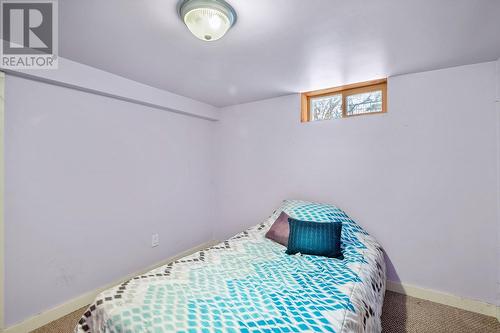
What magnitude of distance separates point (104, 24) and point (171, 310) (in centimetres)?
174

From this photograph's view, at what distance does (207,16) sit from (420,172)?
7.36 feet

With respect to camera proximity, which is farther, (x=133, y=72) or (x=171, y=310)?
(x=133, y=72)

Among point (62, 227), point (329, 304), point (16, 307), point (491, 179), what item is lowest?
point (16, 307)

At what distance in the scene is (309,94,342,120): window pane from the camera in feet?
8.99

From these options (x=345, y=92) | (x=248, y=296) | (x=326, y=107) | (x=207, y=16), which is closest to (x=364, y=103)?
(x=345, y=92)

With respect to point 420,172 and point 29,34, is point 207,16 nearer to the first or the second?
point 29,34

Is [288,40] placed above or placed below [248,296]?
above

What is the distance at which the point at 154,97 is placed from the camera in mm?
2674

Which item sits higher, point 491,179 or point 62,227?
point 491,179

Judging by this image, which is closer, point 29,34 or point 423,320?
point 29,34

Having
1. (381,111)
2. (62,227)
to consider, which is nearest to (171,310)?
(62,227)

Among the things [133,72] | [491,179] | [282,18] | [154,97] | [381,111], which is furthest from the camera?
[154,97]

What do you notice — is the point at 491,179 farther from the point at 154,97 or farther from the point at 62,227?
the point at 62,227

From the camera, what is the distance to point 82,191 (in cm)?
216
